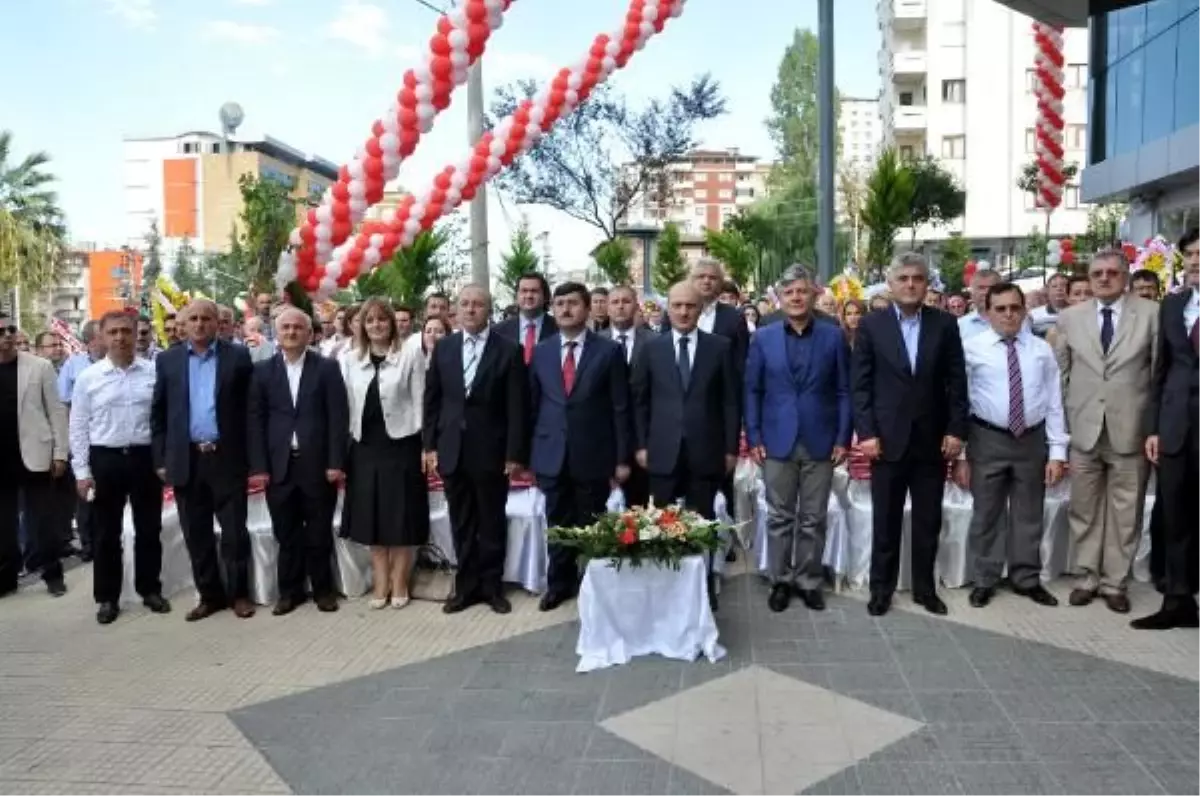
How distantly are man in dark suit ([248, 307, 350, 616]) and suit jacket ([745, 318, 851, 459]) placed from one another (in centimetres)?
246

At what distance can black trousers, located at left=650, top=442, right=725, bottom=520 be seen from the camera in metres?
5.86

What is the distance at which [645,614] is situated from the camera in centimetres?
520

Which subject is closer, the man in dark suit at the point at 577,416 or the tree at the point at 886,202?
the man in dark suit at the point at 577,416

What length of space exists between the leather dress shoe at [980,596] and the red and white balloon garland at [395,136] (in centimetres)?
710

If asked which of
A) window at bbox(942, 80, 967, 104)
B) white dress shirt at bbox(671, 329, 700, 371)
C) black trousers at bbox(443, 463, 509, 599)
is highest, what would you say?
window at bbox(942, 80, 967, 104)

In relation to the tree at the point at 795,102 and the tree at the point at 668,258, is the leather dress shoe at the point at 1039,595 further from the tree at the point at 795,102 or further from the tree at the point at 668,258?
the tree at the point at 795,102

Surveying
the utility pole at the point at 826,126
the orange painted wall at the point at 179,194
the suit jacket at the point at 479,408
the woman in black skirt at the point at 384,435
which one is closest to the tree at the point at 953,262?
→ the utility pole at the point at 826,126

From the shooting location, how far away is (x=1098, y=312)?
5828 millimetres

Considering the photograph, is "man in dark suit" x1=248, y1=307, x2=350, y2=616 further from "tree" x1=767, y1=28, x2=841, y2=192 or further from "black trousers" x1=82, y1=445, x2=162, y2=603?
"tree" x1=767, y1=28, x2=841, y2=192

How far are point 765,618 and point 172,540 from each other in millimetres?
3812

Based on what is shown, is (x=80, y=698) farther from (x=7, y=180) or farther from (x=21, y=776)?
(x=7, y=180)

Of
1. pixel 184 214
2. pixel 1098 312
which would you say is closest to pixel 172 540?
pixel 1098 312

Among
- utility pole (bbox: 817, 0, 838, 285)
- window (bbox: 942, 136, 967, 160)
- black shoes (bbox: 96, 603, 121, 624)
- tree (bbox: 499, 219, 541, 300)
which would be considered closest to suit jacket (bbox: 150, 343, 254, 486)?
black shoes (bbox: 96, 603, 121, 624)

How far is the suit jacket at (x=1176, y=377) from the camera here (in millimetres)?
5344
